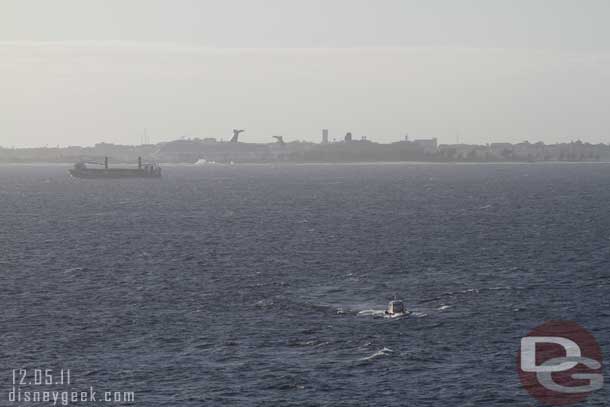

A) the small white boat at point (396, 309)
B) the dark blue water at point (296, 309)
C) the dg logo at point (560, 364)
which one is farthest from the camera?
the small white boat at point (396, 309)

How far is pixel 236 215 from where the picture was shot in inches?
7313

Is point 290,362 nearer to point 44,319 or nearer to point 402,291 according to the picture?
point 44,319

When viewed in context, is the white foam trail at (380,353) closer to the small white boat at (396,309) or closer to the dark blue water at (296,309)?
the dark blue water at (296,309)

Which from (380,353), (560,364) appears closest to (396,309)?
(380,353)

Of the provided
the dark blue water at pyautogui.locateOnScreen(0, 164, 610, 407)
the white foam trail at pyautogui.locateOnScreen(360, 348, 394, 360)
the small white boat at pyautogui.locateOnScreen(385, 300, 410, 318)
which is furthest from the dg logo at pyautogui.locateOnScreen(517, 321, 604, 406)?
the small white boat at pyautogui.locateOnScreen(385, 300, 410, 318)

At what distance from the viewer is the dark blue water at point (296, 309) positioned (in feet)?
199

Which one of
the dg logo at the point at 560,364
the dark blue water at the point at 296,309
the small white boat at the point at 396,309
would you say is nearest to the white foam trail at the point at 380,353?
the dark blue water at the point at 296,309

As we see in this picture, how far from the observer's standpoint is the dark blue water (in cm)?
6056

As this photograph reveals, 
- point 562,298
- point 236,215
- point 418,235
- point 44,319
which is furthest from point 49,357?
point 236,215

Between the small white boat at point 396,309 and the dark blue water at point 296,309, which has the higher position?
the small white boat at point 396,309

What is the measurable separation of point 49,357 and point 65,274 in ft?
121

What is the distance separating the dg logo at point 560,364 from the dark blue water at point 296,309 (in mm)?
874

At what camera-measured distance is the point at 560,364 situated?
6425 centimetres

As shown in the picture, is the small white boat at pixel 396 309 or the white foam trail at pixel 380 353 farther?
the small white boat at pixel 396 309
